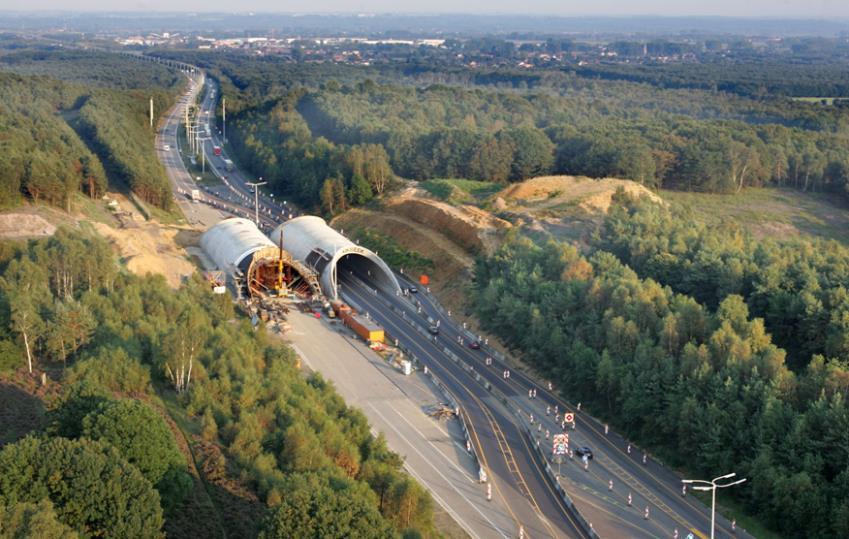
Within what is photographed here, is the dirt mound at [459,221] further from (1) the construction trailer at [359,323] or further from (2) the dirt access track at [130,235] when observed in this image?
(2) the dirt access track at [130,235]

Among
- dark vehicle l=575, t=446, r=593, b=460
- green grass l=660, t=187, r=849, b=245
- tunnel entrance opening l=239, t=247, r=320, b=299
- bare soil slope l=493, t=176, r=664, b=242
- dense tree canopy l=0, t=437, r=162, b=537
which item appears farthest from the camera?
green grass l=660, t=187, r=849, b=245

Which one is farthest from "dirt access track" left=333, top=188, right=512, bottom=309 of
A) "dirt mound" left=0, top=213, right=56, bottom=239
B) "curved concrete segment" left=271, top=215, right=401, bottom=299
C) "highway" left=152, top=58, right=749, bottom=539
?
"dirt mound" left=0, top=213, right=56, bottom=239

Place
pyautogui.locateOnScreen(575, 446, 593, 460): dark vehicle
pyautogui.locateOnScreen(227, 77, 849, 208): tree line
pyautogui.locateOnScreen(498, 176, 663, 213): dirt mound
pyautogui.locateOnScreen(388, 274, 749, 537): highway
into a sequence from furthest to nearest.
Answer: pyautogui.locateOnScreen(227, 77, 849, 208): tree line
pyautogui.locateOnScreen(498, 176, 663, 213): dirt mound
pyautogui.locateOnScreen(575, 446, 593, 460): dark vehicle
pyautogui.locateOnScreen(388, 274, 749, 537): highway

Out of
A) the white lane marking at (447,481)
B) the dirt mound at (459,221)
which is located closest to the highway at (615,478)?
the white lane marking at (447,481)

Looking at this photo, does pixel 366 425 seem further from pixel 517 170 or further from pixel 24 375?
pixel 517 170

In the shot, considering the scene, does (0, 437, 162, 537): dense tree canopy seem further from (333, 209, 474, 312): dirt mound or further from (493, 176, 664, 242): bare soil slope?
(493, 176, 664, 242): bare soil slope

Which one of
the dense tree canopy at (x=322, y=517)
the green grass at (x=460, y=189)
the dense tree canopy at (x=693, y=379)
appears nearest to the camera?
the dense tree canopy at (x=322, y=517)

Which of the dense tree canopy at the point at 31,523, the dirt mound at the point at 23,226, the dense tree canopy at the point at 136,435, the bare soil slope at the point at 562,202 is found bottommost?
the bare soil slope at the point at 562,202
